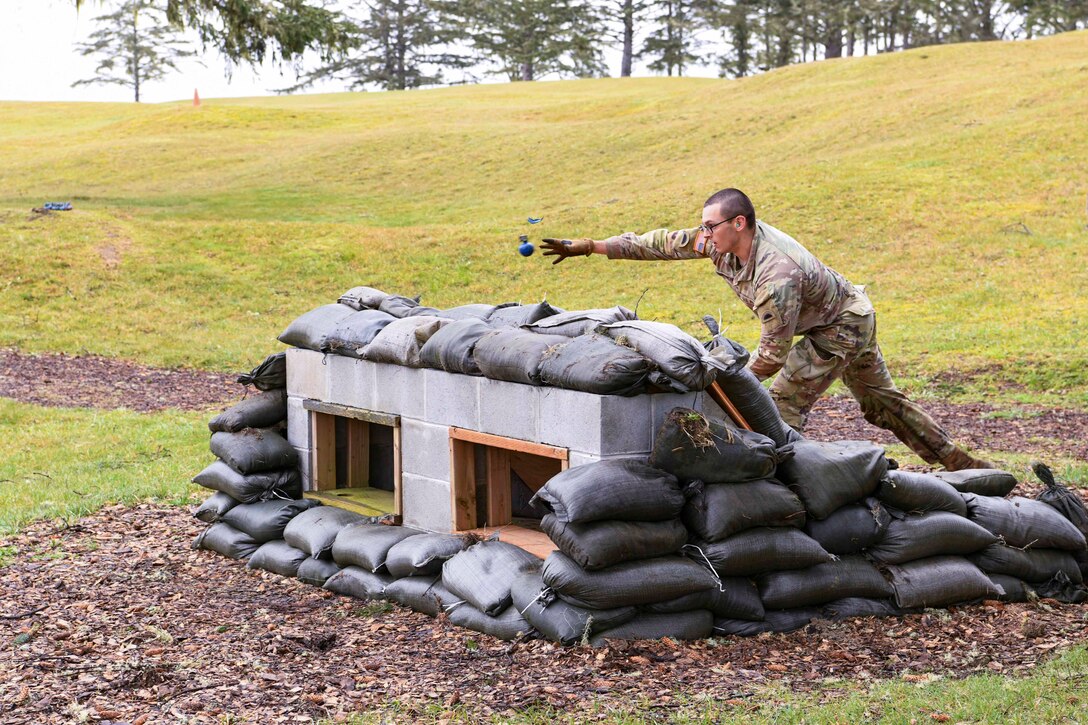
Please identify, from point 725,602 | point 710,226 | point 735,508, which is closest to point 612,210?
point 710,226

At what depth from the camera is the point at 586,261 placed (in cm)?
2256

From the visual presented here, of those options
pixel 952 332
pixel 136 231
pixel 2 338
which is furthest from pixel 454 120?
pixel 952 332

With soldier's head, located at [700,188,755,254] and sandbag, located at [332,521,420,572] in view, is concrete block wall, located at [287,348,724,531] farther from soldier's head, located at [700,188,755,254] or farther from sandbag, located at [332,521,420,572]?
soldier's head, located at [700,188,755,254]

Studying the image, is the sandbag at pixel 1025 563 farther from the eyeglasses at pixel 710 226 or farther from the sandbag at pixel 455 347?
the sandbag at pixel 455 347

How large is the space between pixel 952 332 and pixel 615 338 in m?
11.5

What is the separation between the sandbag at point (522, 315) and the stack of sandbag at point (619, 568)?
1.47 meters

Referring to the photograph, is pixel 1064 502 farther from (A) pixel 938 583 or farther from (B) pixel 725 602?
(B) pixel 725 602

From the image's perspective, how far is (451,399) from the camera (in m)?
6.85

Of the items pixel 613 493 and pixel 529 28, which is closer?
pixel 613 493

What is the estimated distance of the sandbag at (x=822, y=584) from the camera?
5.87m

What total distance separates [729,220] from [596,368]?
1.52 m

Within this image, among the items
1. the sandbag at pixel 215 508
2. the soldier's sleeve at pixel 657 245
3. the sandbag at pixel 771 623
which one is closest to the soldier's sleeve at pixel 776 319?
the soldier's sleeve at pixel 657 245

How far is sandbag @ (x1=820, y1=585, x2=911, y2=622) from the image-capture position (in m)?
6.02

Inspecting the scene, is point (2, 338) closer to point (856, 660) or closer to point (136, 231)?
point (136, 231)
